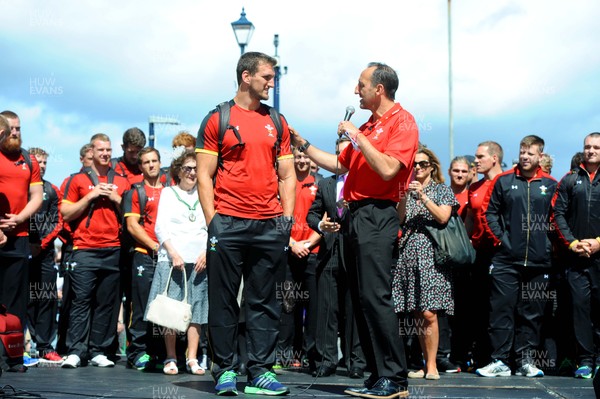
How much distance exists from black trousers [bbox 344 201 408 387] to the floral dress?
2.20 meters

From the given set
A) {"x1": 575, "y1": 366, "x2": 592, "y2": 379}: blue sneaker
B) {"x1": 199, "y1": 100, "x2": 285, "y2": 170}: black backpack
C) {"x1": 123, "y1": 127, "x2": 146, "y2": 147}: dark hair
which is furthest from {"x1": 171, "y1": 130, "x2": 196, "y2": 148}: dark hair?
{"x1": 575, "y1": 366, "x2": 592, "y2": 379}: blue sneaker

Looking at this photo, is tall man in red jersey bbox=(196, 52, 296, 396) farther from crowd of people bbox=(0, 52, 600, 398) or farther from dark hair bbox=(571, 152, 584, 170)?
dark hair bbox=(571, 152, 584, 170)

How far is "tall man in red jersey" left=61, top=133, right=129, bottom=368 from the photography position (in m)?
9.75

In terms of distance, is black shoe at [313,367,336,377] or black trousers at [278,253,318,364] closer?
black shoe at [313,367,336,377]

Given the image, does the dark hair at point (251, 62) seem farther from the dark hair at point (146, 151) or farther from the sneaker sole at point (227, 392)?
the dark hair at point (146, 151)

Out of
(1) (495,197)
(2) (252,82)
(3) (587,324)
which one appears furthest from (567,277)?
(2) (252,82)

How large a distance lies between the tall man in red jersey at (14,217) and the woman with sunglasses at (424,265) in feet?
12.3

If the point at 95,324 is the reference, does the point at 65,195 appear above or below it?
above

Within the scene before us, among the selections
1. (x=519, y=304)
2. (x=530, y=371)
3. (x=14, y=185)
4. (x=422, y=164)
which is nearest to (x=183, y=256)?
(x=14, y=185)

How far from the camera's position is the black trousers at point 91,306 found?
32.0 feet

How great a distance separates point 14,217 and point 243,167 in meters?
3.13

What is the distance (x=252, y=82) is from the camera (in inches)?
273

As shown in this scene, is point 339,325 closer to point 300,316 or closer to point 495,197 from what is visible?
point 300,316

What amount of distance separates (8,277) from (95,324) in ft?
4.52
